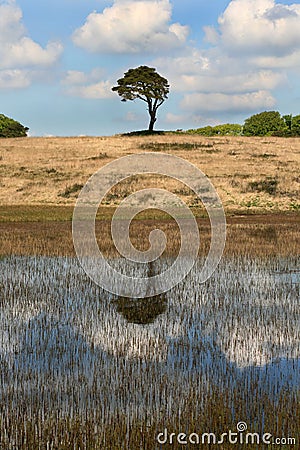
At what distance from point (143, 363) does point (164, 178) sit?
4930 centimetres

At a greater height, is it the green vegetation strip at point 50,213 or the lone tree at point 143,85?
the lone tree at point 143,85

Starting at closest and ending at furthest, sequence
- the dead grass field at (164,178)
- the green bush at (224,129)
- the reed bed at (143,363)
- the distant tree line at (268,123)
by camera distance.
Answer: the reed bed at (143,363) → the dead grass field at (164,178) → the distant tree line at (268,123) → the green bush at (224,129)

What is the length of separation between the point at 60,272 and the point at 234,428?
13.0 m

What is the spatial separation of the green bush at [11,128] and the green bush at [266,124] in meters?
52.1

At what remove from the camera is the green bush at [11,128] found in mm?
116125

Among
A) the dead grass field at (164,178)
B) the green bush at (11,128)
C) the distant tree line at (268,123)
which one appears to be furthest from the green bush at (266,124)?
the green bush at (11,128)

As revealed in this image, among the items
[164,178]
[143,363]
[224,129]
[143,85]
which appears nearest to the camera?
[143,363]

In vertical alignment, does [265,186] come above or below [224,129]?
below

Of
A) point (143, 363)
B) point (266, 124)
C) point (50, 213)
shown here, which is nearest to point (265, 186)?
point (50, 213)

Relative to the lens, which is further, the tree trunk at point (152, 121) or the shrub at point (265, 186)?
the tree trunk at point (152, 121)

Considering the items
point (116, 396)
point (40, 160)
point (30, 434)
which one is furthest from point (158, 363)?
point (40, 160)

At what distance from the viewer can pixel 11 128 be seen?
12069 cm

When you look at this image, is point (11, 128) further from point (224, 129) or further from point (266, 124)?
A: point (224, 129)

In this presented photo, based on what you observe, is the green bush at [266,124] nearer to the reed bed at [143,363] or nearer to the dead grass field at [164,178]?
the dead grass field at [164,178]
